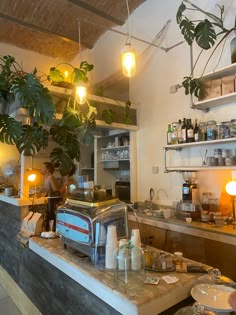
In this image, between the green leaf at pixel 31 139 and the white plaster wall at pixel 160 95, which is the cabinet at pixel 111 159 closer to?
the white plaster wall at pixel 160 95

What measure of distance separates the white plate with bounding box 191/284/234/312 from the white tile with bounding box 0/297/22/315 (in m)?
2.06

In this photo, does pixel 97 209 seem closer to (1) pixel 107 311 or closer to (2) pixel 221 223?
(1) pixel 107 311

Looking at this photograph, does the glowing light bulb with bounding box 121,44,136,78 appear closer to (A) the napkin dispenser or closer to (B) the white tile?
(A) the napkin dispenser

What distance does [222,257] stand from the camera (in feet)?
6.73

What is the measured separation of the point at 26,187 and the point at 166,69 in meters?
2.48

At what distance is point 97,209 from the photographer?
1.54 metres

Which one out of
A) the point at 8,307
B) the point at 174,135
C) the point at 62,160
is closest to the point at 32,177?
the point at 62,160

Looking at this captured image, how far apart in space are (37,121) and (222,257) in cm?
220

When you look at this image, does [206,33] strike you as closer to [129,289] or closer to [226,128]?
[226,128]

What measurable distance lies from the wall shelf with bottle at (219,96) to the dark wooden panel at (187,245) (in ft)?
4.66

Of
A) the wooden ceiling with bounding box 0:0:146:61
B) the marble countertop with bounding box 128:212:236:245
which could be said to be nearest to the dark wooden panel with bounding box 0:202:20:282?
the marble countertop with bounding box 128:212:236:245

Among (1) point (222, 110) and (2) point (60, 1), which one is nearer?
(1) point (222, 110)

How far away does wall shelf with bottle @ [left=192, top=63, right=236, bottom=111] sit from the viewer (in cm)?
232

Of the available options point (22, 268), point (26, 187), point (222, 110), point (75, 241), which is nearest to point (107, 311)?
point (75, 241)
